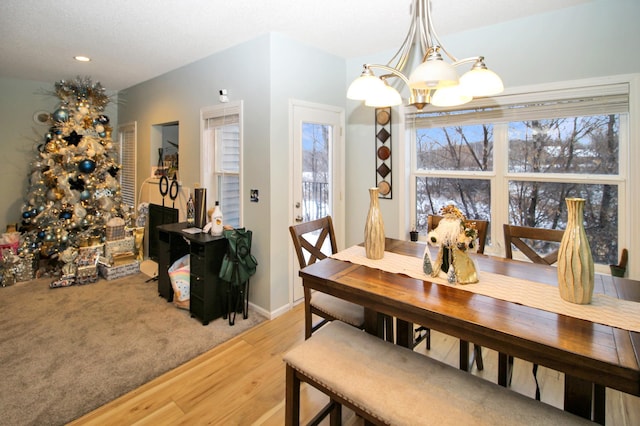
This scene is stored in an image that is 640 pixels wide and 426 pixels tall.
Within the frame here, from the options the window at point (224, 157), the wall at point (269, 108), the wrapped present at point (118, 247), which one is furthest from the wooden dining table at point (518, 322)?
the wrapped present at point (118, 247)

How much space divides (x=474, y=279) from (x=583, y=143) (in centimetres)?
176

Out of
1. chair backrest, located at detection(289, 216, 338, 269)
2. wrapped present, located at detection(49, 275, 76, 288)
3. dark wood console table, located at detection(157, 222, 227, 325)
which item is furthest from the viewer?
wrapped present, located at detection(49, 275, 76, 288)

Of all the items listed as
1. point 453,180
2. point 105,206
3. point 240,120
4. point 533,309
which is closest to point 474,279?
point 533,309

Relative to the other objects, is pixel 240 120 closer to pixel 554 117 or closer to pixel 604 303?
pixel 554 117

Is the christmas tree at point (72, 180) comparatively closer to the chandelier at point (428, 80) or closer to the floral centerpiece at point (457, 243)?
the chandelier at point (428, 80)

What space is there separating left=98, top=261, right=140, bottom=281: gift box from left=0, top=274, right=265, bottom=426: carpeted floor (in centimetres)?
31

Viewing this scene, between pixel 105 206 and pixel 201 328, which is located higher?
pixel 105 206

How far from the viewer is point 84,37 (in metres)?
3.00

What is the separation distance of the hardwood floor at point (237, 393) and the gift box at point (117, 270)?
7.59 ft

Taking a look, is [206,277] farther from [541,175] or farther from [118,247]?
[541,175]

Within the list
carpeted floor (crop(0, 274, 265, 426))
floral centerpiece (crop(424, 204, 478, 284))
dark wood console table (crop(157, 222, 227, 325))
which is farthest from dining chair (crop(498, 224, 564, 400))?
dark wood console table (crop(157, 222, 227, 325))

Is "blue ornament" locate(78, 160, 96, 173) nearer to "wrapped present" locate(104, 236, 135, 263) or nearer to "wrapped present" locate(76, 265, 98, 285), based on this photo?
"wrapped present" locate(104, 236, 135, 263)

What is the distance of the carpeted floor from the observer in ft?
6.51

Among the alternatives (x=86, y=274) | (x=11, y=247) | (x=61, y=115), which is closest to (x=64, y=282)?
(x=86, y=274)
